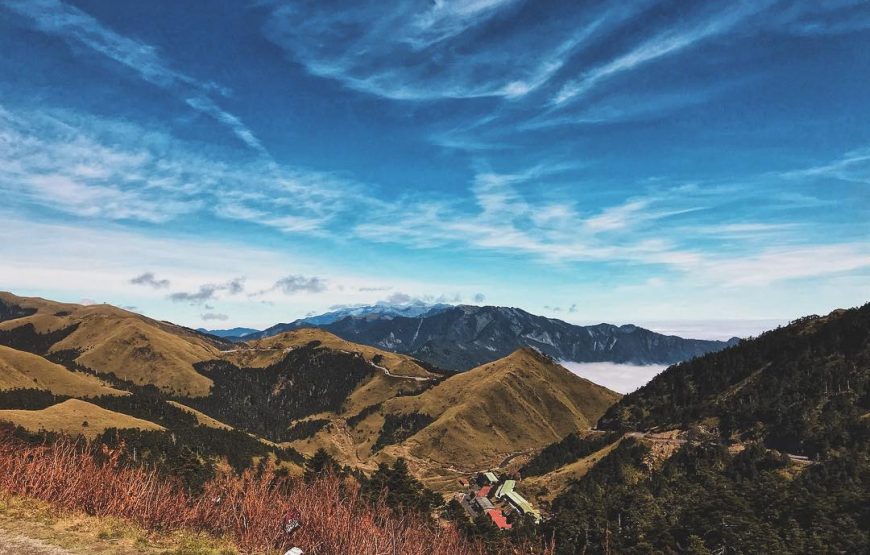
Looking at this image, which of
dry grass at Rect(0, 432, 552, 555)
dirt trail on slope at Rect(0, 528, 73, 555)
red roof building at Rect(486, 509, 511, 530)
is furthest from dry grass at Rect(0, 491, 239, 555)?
red roof building at Rect(486, 509, 511, 530)

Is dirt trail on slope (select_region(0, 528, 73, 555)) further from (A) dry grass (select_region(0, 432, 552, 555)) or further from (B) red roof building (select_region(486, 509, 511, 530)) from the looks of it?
(B) red roof building (select_region(486, 509, 511, 530))

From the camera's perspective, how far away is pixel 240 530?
2820 cm

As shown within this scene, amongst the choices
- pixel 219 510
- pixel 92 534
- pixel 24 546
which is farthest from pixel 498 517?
A: pixel 24 546

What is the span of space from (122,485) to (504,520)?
179484 millimetres

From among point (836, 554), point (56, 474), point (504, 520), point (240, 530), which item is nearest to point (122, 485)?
point (56, 474)

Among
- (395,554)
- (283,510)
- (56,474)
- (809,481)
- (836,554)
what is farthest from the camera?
(809,481)

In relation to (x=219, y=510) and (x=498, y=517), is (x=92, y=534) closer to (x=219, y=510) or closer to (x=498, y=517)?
(x=219, y=510)

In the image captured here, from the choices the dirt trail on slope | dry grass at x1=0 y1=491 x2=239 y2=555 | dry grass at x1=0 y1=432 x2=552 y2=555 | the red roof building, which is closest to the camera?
the dirt trail on slope

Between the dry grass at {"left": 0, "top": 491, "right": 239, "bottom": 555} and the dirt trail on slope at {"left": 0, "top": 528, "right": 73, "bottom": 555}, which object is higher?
the dirt trail on slope at {"left": 0, "top": 528, "right": 73, "bottom": 555}

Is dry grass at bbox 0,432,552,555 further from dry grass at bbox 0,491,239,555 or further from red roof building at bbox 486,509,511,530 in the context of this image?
red roof building at bbox 486,509,511,530

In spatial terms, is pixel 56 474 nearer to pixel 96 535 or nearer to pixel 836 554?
pixel 96 535

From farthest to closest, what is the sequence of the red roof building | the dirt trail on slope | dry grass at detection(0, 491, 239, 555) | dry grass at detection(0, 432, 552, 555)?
the red roof building < dry grass at detection(0, 432, 552, 555) < dry grass at detection(0, 491, 239, 555) < the dirt trail on slope

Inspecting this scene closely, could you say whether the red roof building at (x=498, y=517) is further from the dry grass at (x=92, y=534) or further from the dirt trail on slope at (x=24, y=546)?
the dirt trail on slope at (x=24, y=546)

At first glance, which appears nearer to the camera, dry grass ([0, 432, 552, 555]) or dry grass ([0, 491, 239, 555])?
dry grass ([0, 491, 239, 555])
